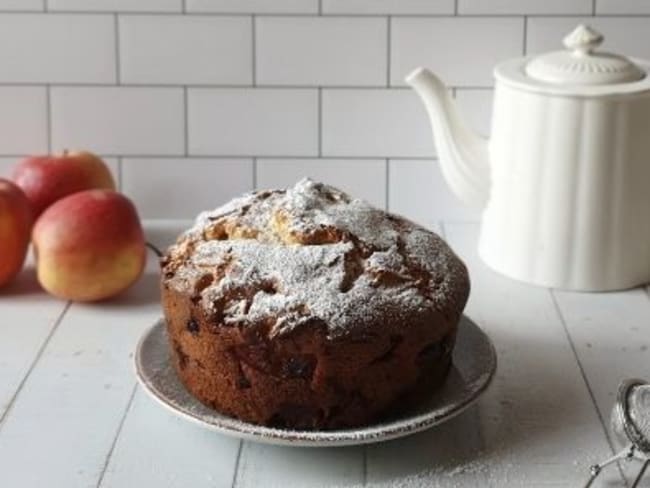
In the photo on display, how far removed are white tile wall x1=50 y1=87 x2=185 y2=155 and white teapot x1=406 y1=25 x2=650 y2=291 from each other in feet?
0.97

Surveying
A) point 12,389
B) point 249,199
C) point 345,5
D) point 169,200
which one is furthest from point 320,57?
point 12,389

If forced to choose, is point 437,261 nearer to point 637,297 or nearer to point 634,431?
point 634,431

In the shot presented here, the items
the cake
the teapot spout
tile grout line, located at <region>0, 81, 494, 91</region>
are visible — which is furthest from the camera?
tile grout line, located at <region>0, 81, 494, 91</region>

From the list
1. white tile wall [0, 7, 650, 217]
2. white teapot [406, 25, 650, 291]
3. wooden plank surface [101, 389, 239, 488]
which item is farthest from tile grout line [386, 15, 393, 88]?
wooden plank surface [101, 389, 239, 488]

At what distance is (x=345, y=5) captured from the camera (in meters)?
1.41

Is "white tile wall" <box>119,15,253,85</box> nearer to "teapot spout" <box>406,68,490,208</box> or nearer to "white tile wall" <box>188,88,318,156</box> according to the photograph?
"white tile wall" <box>188,88,318,156</box>

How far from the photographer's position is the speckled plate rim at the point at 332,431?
0.93 meters

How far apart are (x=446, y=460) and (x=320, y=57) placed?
61 cm

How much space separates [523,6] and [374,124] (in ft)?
0.69

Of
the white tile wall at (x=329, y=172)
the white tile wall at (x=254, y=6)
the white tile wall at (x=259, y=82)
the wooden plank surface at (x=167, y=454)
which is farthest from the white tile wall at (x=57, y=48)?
the wooden plank surface at (x=167, y=454)

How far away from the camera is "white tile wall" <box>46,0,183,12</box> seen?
4.64 ft

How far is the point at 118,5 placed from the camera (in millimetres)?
1417

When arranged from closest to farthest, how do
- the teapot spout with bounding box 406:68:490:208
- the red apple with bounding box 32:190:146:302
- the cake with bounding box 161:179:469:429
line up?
the cake with bounding box 161:179:469:429 → the red apple with bounding box 32:190:146:302 → the teapot spout with bounding box 406:68:490:208

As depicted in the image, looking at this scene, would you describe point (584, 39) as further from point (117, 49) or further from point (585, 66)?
point (117, 49)
